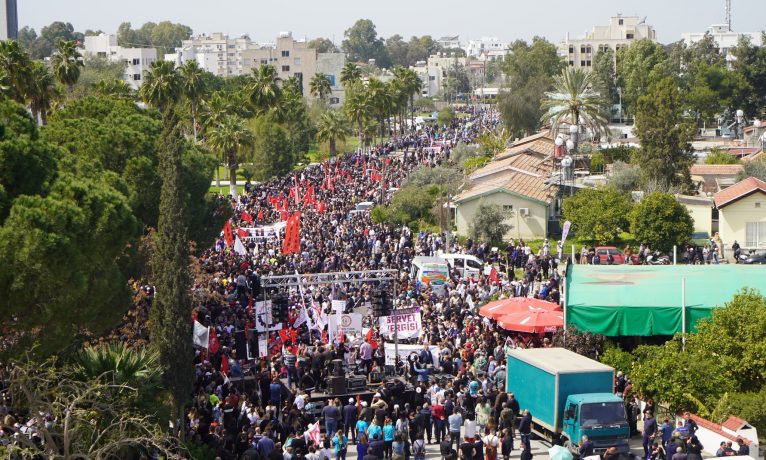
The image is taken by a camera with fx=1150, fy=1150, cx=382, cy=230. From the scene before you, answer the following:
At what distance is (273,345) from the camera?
30828mm

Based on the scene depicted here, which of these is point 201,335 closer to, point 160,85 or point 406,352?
point 406,352

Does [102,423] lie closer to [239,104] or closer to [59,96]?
[59,96]

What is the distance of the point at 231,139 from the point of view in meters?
75.4

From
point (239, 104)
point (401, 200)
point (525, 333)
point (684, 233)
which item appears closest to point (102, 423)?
point (525, 333)

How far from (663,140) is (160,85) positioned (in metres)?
33.0

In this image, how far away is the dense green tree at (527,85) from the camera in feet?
338

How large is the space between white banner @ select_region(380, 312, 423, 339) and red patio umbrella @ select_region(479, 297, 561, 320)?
3.78 m

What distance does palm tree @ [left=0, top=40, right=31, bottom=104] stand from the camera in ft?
171

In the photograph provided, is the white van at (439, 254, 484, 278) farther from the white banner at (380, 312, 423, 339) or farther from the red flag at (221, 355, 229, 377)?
the red flag at (221, 355, 229, 377)

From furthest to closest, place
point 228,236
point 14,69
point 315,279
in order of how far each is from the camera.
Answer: point 14,69 < point 228,236 < point 315,279

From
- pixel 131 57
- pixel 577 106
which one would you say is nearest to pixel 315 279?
pixel 577 106

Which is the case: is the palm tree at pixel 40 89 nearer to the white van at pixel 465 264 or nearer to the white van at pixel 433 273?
the white van at pixel 465 264

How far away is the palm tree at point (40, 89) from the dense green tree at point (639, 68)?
63.6 meters

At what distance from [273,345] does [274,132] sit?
2128 inches
